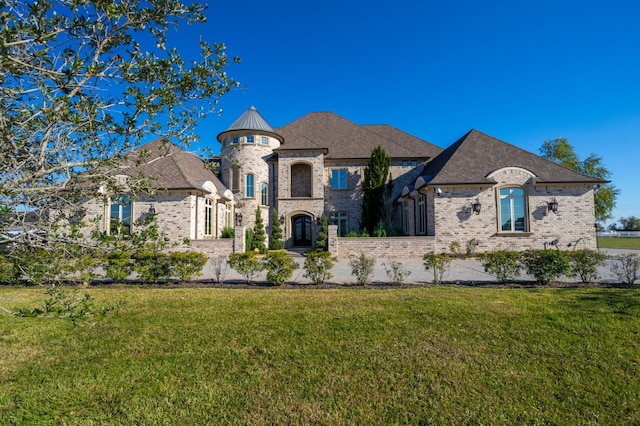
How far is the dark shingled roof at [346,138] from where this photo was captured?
24.9m

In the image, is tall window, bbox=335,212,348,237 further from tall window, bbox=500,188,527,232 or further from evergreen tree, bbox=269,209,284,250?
tall window, bbox=500,188,527,232

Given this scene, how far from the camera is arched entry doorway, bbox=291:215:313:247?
2544cm

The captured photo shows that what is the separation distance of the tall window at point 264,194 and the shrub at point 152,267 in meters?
14.5

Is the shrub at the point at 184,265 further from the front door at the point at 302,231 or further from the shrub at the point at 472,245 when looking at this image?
the front door at the point at 302,231

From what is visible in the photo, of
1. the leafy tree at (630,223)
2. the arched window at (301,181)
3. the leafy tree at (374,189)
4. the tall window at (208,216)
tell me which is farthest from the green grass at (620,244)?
the leafy tree at (630,223)

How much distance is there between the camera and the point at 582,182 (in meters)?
17.3

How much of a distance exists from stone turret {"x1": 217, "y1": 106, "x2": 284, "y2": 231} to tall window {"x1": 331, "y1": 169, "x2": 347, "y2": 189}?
4.67 meters

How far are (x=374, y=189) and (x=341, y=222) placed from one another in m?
3.86

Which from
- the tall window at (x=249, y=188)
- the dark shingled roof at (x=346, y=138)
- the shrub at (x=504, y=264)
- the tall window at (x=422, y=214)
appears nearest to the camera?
the shrub at (x=504, y=264)

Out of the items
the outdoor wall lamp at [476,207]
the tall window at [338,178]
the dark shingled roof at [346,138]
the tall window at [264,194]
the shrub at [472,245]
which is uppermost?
the dark shingled roof at [346,138]

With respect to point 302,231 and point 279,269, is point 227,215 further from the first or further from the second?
point 279,269

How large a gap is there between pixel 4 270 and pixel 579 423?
229 inches

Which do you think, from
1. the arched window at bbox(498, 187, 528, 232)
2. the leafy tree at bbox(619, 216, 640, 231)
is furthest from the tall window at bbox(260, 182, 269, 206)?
the leafy tree at bbox(619, 216, 640, 231)

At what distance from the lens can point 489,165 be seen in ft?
60.9
